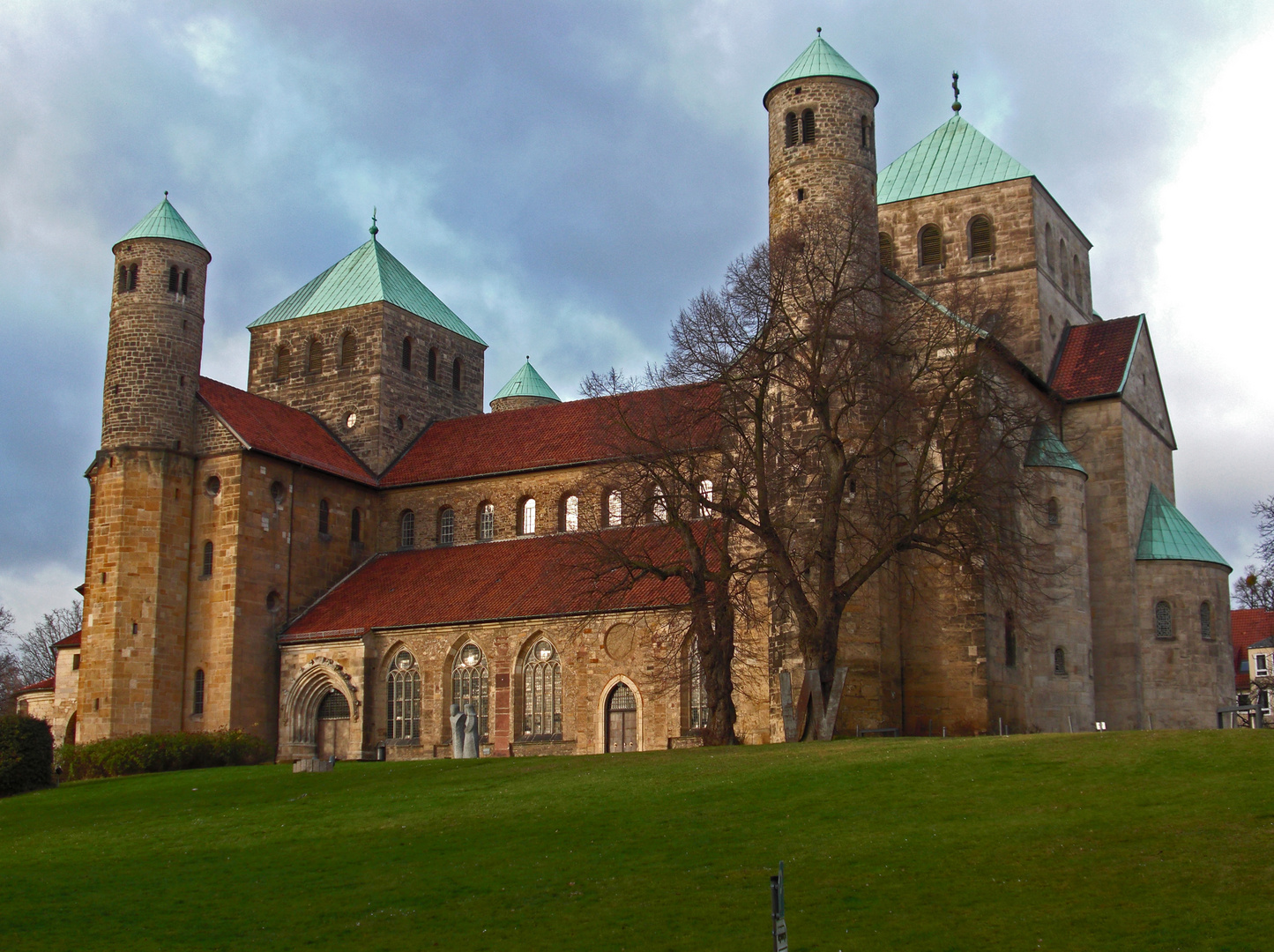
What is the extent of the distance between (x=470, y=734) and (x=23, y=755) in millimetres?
12101

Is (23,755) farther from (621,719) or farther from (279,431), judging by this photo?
(621,719)

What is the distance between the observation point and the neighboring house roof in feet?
127

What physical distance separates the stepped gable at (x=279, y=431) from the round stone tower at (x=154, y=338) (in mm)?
1206

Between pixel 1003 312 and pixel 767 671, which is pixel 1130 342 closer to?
pixel 1003 312

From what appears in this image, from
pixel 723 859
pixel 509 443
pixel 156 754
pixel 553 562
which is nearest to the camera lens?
pixel 723 859

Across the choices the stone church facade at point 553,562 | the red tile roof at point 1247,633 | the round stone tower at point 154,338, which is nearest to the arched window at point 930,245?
the stone church facade at point 553,562

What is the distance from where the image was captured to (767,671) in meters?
35.0

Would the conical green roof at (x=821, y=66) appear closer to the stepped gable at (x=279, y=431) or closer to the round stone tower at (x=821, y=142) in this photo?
the round stone tower at (x=821, y=142)

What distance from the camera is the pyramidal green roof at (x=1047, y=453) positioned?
127 feet

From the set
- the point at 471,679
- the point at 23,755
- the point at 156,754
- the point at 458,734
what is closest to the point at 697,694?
the point at 458,734

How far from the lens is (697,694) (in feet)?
123

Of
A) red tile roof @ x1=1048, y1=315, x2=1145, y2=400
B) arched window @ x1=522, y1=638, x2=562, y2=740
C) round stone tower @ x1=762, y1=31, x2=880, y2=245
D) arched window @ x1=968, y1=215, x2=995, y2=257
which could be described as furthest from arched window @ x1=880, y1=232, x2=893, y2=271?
arched window @ x1=522, y1=638, x2=562, y2=740

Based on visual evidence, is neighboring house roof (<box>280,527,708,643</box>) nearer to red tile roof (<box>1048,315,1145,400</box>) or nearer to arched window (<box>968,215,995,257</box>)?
red tile roof (<box>1048,315,1145,400</box>)

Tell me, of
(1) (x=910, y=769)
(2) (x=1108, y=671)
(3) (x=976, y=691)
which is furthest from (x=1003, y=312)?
(1) (x=910, y=769)
